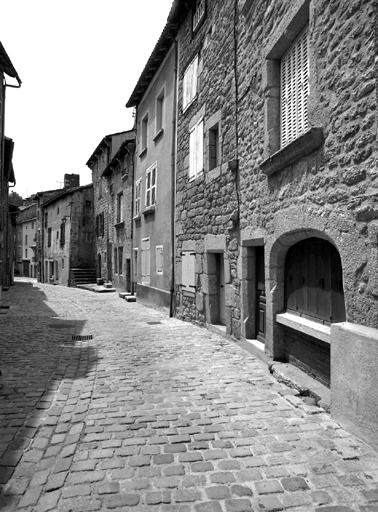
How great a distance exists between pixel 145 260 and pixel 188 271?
4366 mm

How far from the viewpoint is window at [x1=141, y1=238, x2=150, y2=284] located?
508 inches

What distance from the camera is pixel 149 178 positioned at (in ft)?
42.7

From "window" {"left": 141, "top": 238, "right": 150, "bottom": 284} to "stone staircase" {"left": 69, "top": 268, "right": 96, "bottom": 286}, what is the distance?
38.2 feet

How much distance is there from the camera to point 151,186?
1265 cm

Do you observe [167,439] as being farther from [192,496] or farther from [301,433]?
[301,433]

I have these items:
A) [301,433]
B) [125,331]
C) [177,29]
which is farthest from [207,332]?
[177,29]

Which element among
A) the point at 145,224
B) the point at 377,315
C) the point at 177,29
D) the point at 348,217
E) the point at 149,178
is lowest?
the point at 377,315

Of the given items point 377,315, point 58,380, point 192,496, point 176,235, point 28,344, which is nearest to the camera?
point 192,496

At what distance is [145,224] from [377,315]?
10.9 meters

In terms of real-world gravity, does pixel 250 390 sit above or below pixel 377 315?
below

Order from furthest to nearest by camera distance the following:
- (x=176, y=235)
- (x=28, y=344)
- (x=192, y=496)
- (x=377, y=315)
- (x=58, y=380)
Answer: (x=176, y=235) → (x=28, y=344) → (x=58, y=380) → (x=377, y=315) → (x=192, y=496)

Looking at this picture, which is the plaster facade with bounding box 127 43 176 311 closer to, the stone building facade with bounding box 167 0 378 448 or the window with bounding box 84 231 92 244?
the stone building facade with bounding box 167 0 378 448

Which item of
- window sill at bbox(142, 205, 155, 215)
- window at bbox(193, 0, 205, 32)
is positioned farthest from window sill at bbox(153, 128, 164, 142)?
window at bbox(193, 0, 205, 32)

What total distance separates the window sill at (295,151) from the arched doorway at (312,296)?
3.23ft
